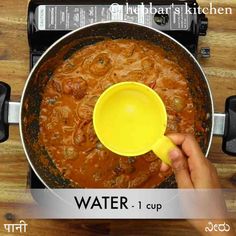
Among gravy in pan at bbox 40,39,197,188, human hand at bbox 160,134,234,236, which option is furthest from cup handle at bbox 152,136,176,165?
gravy in pan at bbox 40,39,197,188

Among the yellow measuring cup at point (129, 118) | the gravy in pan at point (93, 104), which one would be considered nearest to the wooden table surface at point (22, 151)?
the gravy in pan at point (93, 104)

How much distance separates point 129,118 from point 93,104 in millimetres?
105

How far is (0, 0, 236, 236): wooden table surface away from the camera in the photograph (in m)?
1.09

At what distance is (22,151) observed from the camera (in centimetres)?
109

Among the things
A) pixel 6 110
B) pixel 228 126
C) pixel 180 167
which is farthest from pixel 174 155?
pixel 6 110

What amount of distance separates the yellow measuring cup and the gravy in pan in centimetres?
7

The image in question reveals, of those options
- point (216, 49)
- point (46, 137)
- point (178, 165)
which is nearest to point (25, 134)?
point (46, 137)

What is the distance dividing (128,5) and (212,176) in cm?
36

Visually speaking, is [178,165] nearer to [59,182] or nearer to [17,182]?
[59,182]

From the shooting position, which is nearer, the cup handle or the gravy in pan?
the cup handle

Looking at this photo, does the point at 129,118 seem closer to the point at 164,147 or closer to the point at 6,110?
the point at 164,147

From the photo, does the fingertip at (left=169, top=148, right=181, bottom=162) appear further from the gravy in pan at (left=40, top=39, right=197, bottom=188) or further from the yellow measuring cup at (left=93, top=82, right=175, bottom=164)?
the gravy in pan at (left=40, top=39, right=197, bottom=188)

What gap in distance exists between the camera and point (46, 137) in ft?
3.37

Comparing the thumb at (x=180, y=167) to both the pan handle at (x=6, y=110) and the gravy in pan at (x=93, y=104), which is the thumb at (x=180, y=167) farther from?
the pan handle at (x=6, y=110)
